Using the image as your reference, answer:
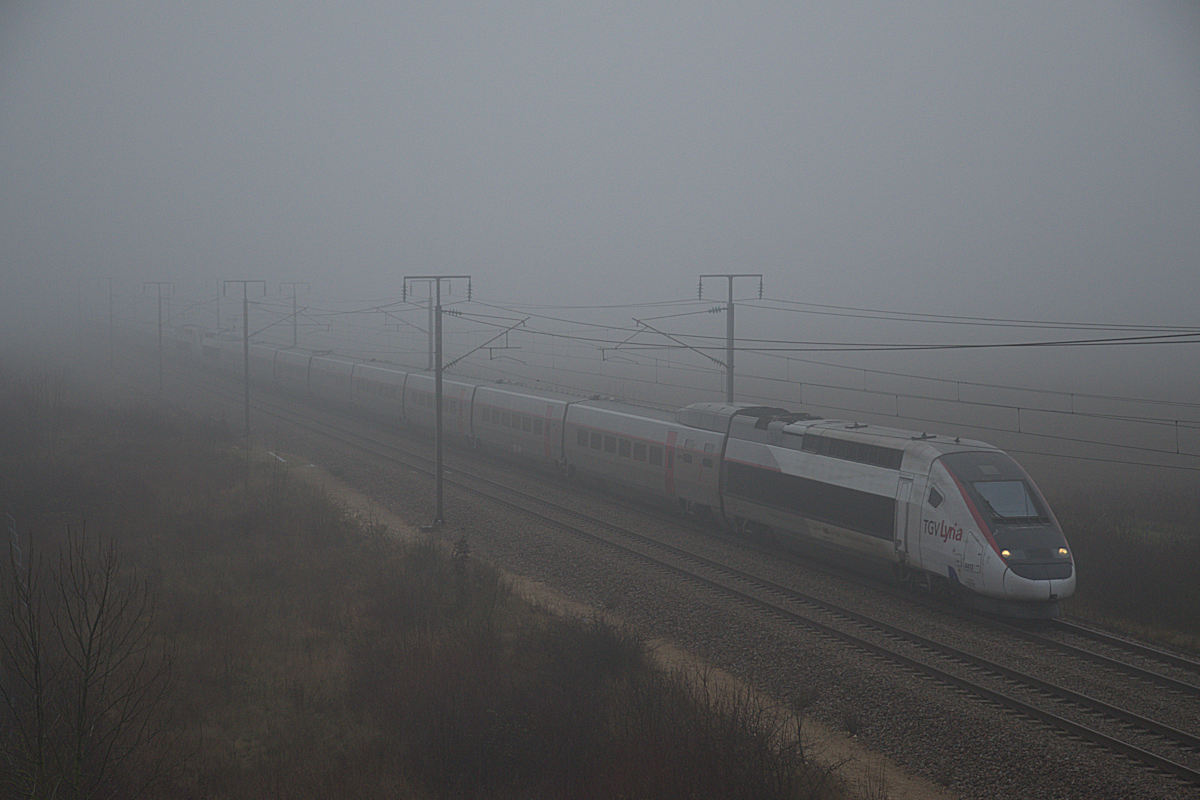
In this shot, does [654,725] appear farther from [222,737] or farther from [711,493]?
[711,493]

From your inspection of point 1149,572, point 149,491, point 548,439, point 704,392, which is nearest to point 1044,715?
point 1149,572

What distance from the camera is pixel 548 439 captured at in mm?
31969

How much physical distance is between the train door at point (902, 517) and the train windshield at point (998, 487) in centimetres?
107

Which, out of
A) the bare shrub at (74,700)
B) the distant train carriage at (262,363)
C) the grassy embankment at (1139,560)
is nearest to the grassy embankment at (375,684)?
the bare shrub at (74,700)

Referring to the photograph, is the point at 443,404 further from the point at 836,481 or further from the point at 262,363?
the point at 262,363

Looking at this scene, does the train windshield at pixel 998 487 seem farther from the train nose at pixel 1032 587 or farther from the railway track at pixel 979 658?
the railway track at pixel 979 658

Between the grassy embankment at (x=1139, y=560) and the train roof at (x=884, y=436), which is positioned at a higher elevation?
the train roof at (x=884, y=436)

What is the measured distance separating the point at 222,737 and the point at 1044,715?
12325mm

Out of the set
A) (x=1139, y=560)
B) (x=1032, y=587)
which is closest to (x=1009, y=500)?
→ (x=1032, y=587)

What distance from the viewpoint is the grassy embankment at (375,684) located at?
425 inches

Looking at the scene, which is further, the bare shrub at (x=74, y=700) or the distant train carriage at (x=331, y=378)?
the distant train carriage at (x=331, y=378)

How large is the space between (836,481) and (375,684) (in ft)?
37.4

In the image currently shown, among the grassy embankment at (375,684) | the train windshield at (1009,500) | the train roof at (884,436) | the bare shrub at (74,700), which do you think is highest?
the train roof at (884,436)

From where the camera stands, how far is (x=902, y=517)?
59.6 feet
